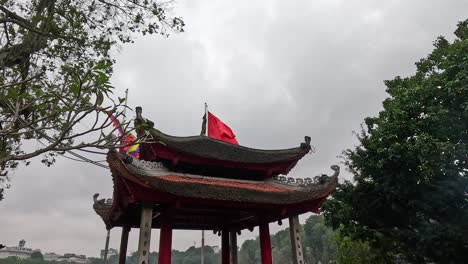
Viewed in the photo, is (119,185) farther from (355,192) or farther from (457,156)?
(457,156)

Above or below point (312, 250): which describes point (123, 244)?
below

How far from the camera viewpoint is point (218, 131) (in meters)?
18.0

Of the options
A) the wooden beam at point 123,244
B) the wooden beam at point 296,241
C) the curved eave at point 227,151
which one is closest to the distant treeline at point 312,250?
the wooden beam at point 123,244

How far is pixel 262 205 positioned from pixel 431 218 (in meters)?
9.63

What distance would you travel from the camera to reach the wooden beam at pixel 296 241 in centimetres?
1317

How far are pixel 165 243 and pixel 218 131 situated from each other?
7117 mm

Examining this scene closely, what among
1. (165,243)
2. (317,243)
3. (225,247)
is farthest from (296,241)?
(317,243)

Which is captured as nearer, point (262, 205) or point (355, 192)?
point (262, 205)

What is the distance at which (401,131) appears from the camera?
17.0 meters

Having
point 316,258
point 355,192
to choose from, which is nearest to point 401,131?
point 355,192

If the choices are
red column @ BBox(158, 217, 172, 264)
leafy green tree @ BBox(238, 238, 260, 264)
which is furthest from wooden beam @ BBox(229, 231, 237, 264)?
leafy green tree @ BBox(238, 238, 260, 264)

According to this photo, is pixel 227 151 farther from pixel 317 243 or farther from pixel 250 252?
pixel 250 252

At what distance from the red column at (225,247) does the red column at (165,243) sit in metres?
4.35

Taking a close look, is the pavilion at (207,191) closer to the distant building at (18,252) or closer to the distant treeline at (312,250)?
the distant treeline at (312,250)
